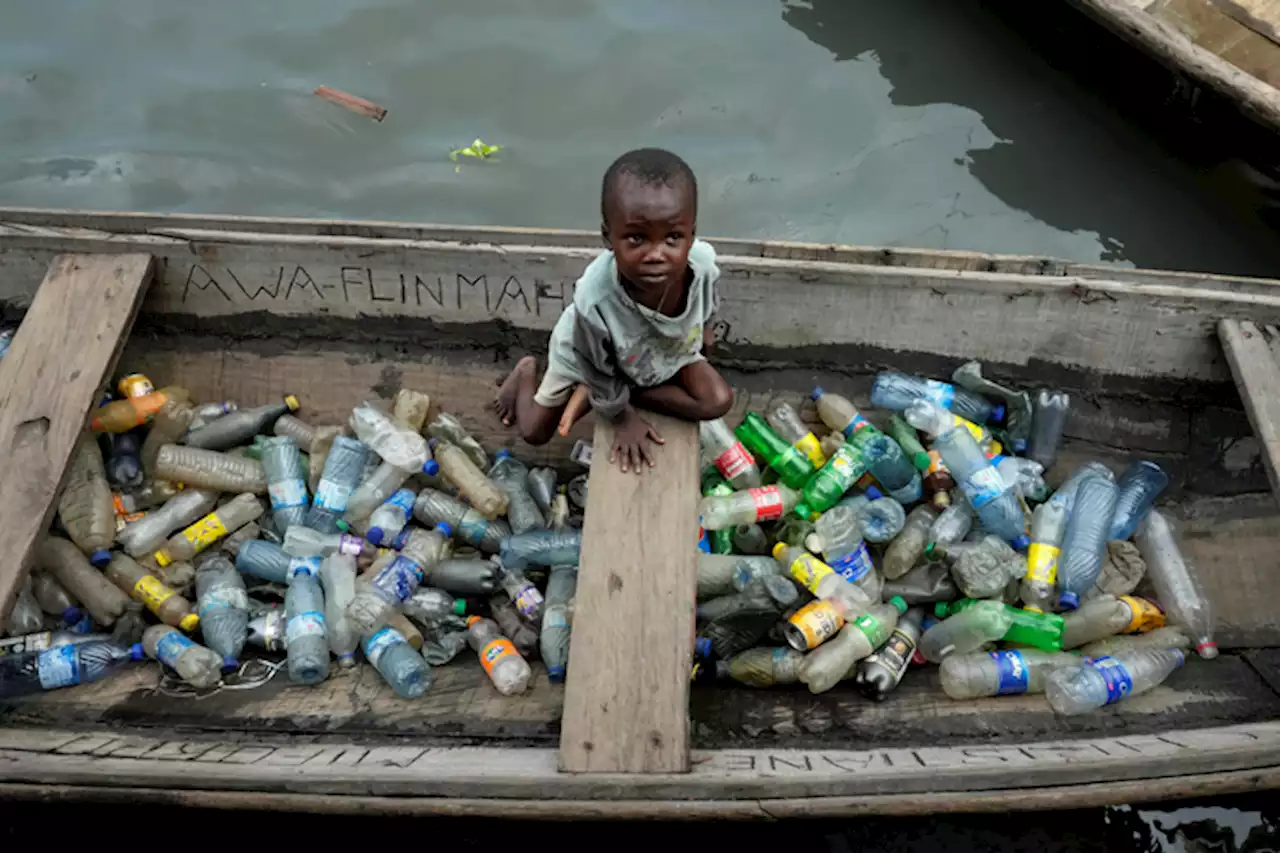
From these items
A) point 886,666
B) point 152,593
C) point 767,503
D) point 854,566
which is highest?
point 767,503

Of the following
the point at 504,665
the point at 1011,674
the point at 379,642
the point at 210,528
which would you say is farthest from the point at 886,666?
the point at 210,528

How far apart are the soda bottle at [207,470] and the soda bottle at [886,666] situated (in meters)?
2.48

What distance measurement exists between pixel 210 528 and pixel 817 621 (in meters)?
2.37

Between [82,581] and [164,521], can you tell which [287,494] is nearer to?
[164,521]

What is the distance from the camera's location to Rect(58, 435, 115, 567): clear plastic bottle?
11.5ft

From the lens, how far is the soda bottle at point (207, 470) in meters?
3.70

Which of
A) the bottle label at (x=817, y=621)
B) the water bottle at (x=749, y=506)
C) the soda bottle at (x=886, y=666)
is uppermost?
the water bottle at (x=749, y=506)

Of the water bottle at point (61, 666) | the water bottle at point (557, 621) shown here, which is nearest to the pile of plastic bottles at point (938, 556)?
the water bottle at point (557, 621)

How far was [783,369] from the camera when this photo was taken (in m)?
3.71

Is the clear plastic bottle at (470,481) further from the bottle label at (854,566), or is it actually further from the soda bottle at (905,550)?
the soda bottle at (905,550)

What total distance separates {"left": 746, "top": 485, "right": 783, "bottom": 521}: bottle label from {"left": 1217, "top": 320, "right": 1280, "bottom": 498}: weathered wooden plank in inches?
63.9

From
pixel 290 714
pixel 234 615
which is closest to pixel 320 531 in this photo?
pixel 234 615

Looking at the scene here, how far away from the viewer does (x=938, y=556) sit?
3410mm

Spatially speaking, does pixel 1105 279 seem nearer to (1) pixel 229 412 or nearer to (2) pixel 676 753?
(2) pixel 676 753
